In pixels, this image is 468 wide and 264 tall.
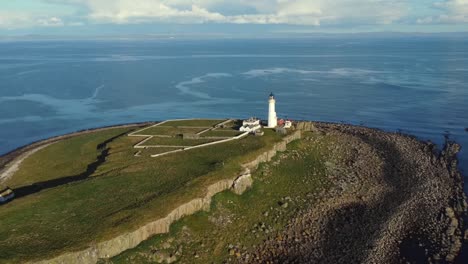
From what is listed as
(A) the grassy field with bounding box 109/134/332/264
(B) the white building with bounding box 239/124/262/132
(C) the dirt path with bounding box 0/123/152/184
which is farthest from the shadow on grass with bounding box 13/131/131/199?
(B) the white building with bounding box 239/124/262/132

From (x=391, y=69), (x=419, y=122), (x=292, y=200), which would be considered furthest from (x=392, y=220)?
(x=391, y=69)

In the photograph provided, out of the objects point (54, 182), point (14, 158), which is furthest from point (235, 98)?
point (54, 182)

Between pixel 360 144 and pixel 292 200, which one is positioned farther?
pixel 360 144

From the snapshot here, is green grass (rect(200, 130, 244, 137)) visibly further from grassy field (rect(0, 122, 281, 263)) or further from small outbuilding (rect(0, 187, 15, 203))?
small outbuilding (rect(0, 187, 15, 203))

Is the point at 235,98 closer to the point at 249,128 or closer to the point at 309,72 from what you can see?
the point at 249,128

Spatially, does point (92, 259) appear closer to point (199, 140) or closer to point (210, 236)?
point (210, 236)

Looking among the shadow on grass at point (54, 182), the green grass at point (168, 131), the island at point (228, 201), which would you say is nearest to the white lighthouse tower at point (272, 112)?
the island at point (228, 201)
